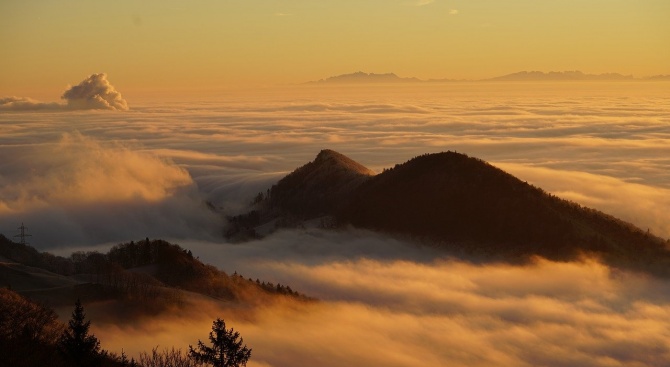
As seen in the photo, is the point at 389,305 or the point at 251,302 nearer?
the point at 251,302

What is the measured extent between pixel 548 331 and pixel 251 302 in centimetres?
4631

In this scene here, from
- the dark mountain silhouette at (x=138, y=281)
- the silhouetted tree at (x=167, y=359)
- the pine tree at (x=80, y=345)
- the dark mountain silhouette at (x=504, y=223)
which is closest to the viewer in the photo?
the pine tree at (x=80, y=345)

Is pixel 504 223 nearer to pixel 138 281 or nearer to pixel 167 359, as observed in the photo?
pixel 138 281

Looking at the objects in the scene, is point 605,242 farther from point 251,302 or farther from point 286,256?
point 251,302

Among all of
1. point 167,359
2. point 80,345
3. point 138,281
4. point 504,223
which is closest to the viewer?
point 80,345

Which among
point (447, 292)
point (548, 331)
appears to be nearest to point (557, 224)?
point (447, 292)

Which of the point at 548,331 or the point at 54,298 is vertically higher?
the point at 54,298

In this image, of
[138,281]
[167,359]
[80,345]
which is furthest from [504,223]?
[80,345]

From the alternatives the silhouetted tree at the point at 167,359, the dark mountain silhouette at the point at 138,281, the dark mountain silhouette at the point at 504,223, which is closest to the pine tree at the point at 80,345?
the silhouetted tree at the point at 167,359

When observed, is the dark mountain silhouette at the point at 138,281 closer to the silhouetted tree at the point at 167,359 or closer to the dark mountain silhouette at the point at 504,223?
the silhouetted tree at the point at 167,359

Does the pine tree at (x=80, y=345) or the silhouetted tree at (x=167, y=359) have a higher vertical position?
the pine tree at (x=80, y=345)

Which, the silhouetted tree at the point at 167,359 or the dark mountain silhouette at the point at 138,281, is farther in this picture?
the dark mountain silhouette at the point at 138,281

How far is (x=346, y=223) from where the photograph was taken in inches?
7835

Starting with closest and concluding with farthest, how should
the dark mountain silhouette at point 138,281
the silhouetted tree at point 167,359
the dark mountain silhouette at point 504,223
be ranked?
the silhouetted tree at point 167,359, the dark mountain silhouette at point 138,281, the dark mountain silhouette at point 504,223
